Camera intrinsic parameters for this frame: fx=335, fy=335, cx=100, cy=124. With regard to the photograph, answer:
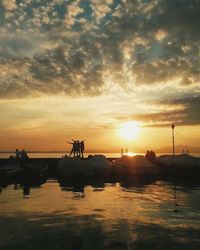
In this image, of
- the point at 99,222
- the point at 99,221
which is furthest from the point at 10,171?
the point at 99,222

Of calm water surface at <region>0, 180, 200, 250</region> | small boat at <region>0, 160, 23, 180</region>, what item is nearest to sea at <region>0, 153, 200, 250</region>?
calm water surface at <region>0, 180, 200, 250</region>

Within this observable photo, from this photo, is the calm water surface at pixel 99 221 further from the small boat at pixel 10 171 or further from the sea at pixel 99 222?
the small boat at pixel 10 171

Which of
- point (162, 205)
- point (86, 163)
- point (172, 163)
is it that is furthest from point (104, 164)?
point (162, 205)

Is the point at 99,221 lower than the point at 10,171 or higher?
lower

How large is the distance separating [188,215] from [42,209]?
28.4ft

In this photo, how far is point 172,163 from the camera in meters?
47.2

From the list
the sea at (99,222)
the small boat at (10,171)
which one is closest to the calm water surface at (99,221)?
the sea at (99,222)

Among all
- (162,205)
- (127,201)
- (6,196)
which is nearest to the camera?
(162,205)

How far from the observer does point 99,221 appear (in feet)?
56.3

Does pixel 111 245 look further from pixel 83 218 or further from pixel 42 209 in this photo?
pixel 42 209

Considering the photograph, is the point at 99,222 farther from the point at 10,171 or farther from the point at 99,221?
the point at 10,171

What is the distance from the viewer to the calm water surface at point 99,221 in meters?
13.3

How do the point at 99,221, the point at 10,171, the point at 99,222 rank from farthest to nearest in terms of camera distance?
the point at 10,171, the point at 99,221, the point at 99,222

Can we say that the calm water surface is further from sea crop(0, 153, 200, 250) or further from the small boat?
the small boat
